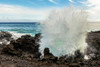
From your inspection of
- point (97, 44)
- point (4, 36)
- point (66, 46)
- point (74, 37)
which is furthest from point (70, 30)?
point (4, 36)

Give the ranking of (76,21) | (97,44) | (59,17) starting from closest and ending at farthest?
(97,44) < (76,21) < (59,17)

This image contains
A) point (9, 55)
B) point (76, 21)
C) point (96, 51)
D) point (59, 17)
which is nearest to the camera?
point (9, 55)

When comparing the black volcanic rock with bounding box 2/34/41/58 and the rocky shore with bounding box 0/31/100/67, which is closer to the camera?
the rocky shore with bounding box 0/31/100/67

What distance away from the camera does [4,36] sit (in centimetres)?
2806

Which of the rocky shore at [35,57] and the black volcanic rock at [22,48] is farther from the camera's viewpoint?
the black volcanic rock at [22,48]

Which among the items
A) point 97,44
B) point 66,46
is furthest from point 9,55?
point 97,44

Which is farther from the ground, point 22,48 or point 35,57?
point 22,48

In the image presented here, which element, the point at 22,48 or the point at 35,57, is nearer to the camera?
the point at 35,57

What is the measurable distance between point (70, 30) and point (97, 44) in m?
4.66

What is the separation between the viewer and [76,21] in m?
19.0

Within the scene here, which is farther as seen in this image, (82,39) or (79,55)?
(82,39)

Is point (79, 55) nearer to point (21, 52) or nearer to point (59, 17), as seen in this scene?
point (21, 52)

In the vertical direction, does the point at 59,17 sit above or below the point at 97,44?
above

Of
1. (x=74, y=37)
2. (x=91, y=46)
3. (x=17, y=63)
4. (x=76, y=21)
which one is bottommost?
(x=17, y=63)
